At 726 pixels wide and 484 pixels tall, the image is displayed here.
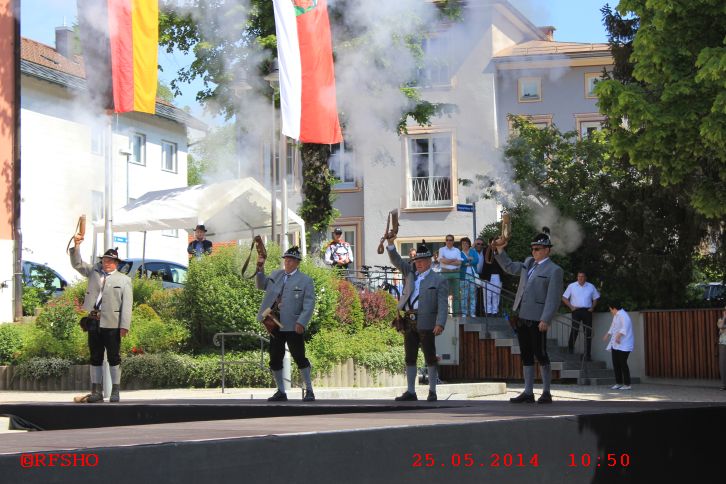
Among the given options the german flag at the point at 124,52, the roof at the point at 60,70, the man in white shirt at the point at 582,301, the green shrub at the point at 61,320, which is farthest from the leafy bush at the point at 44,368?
the man in white shirt at the point at 582,301

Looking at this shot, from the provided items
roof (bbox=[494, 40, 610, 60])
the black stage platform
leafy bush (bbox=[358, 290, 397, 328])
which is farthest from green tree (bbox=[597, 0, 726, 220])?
the black stage platform

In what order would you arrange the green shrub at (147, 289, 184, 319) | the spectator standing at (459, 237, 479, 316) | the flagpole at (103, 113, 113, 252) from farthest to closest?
the spectator standing at (459, 237, 479, 316) → the green shrub at (147, 289, 184, 319) → the flagpole at (103, 113, 113, 252)

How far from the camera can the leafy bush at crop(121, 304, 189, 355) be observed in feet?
64.2

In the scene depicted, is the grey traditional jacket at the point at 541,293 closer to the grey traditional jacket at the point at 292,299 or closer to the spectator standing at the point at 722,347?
the grey traditional jacket at the point at 292,299

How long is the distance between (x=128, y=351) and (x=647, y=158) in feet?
31.3

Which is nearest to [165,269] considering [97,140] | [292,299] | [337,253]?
[337,253]

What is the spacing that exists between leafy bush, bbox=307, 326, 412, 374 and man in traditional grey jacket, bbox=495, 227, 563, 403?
7531 millimetres

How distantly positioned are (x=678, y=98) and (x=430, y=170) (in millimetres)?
16747

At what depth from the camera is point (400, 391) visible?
59.0 ft

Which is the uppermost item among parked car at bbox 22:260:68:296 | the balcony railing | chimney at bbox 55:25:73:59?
chimney at bbox 55:25:73:59

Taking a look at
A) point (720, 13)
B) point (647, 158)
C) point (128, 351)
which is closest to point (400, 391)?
point (128, 351)

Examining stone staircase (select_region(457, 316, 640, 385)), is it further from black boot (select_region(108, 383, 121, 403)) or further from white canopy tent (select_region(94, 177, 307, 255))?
black boot (select_region(108, 383, 121, 403))

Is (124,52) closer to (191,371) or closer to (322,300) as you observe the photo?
(191,371)

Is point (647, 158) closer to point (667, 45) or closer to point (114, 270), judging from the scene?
point (667, 45)
